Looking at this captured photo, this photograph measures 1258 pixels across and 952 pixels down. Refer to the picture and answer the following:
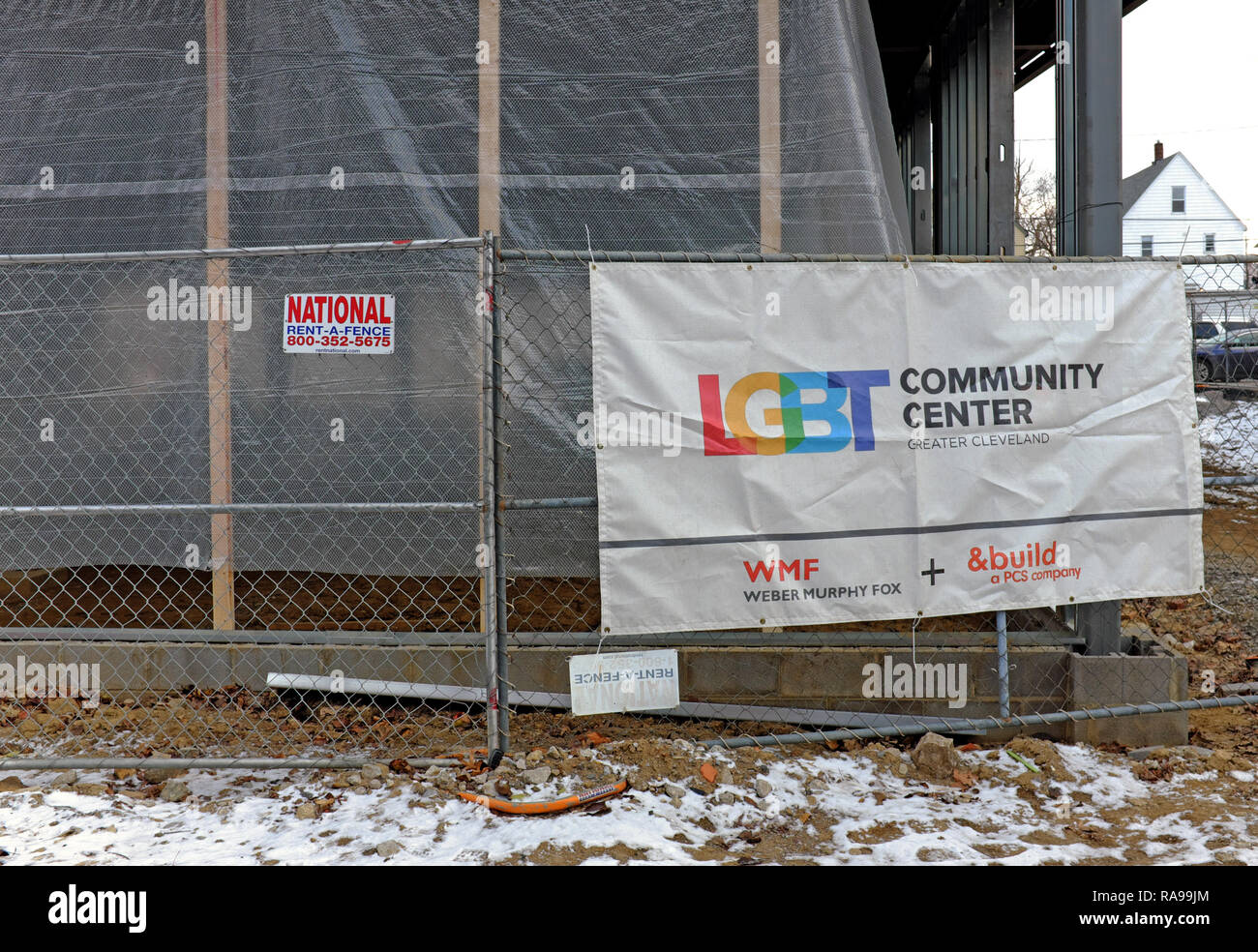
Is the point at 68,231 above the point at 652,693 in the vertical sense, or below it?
above

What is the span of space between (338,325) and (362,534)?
3.85 feet

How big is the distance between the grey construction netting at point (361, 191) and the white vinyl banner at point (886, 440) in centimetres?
101

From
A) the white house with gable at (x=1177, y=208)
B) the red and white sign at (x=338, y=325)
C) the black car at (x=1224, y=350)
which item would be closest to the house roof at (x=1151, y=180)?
the white house with gable at (x=1177, y=208)

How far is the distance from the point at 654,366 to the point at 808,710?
1980mm

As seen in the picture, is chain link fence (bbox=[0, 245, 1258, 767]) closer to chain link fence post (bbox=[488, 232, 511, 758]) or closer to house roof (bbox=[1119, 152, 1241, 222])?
chain link fence post (bbox=[488, 232, 511, 758])

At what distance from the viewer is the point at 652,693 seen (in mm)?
4168

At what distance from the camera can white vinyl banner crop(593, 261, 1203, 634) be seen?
4059 mm

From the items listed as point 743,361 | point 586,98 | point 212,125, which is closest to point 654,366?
point 743,361

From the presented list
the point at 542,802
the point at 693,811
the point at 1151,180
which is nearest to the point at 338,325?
the point at 542,802

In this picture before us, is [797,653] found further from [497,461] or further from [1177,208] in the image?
[1177,208]

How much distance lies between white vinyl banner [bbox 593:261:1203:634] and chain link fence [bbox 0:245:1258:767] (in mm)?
532

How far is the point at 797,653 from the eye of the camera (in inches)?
188

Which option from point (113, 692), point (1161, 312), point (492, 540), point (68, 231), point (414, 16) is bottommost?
point (113, 692)

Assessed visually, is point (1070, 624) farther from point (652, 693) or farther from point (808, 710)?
point (652, 693)
